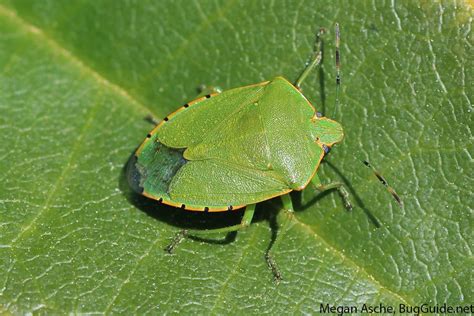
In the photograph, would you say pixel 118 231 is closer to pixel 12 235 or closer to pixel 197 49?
pixel 12 235

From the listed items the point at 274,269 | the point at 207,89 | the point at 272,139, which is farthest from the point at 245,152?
the point at 274,269

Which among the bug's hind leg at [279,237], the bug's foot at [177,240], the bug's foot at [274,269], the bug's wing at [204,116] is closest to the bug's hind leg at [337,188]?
the bug's hind leg at [279,237]

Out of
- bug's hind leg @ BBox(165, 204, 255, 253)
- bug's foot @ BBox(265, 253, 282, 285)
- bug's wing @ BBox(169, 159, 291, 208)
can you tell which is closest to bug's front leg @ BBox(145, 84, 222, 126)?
bug's wing @ BBox(169, 159, 291, 208)

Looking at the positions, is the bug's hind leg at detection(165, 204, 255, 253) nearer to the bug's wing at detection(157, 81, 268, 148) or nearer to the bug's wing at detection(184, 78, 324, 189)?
the bug's wing at detection(184, 78, 324, 189)

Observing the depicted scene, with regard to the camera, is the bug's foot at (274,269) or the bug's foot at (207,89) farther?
the bug's foot at (207,89)

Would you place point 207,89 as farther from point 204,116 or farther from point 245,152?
point 245,152

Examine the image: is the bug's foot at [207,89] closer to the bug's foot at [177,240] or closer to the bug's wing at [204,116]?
the bug's wing at [204,116]
